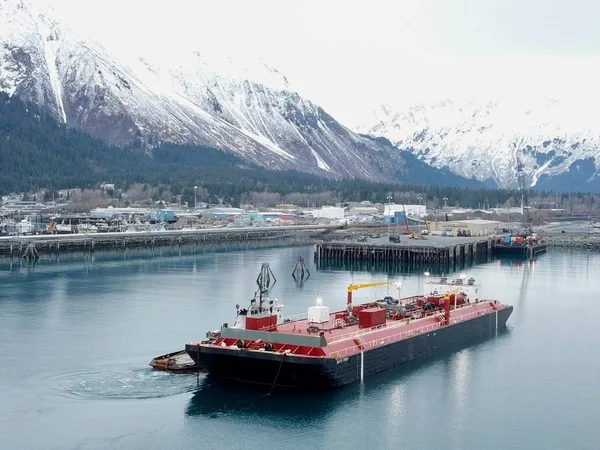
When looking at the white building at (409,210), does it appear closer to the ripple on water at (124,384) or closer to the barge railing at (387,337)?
the barge railing at (387,337)

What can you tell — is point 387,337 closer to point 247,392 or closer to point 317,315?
point 317,315

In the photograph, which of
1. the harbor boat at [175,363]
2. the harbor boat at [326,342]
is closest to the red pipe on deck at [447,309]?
the harbor boat at [326,342]

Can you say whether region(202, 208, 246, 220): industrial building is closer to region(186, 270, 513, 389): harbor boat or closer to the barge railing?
region(186, 270, 513, 389): harbor boat

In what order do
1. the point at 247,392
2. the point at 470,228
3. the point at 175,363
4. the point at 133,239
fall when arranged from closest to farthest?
1. the point at 247,392
2. the point at 175,363
3. the point at 133,239
4. the point at 470,228

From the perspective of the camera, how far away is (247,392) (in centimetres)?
3077

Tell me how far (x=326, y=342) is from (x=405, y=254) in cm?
5546

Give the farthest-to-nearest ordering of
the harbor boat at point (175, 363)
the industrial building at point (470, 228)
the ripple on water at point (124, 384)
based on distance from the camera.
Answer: the industrial building at point (470, 228) < the harbor boat at point (175, 363) < the ripple on water at point (124, 384)

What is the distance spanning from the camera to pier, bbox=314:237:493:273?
3310 inches

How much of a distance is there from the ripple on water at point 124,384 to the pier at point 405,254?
1984 inches

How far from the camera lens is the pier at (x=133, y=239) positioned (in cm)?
8310

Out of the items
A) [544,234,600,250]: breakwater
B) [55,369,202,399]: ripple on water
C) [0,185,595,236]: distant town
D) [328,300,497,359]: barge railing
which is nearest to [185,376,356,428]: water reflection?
[55,369,202,399]: ripple on water

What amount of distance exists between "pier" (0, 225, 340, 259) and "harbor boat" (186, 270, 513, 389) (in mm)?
48538

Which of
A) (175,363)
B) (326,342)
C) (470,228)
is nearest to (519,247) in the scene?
(470,228)

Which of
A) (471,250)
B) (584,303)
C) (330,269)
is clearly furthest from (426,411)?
(471,250)
